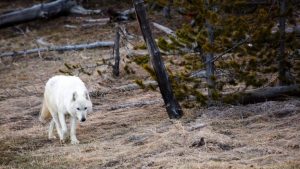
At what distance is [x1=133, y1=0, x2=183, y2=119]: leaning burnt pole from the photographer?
1091 cm

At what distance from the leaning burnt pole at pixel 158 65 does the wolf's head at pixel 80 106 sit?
151 cm

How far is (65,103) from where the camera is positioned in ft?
35.2

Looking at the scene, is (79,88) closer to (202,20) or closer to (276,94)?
(202,20)

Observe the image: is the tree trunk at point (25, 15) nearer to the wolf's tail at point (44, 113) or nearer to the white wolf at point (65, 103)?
the wolf's tail at point (44, 113)

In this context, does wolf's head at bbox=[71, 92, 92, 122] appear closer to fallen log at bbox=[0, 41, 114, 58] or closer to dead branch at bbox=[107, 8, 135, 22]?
fallen log at bbox=[0, 41, 114, 58]

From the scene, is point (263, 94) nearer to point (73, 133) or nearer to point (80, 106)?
point (80, 106)

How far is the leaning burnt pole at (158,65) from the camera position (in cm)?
1091

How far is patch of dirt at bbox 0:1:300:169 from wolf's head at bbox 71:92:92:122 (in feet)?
1.77

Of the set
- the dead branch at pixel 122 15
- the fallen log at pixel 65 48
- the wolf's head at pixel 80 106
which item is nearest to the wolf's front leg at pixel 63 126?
the wolf's head at pixel 80 106

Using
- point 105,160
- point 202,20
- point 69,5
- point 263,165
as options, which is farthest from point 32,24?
point 263,165

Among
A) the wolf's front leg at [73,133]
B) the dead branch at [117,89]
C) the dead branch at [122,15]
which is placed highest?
the dead branch at [122,15]

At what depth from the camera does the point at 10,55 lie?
20688 millimetres

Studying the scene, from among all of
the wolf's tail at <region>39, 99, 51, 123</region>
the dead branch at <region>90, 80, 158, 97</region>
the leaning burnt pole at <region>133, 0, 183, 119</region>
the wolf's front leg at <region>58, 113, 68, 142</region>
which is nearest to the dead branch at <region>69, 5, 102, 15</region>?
the dead branch at <region>90, 80, 158, 97</region>

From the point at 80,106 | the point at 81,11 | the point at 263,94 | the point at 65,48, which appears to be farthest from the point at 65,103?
the point at 81,11
